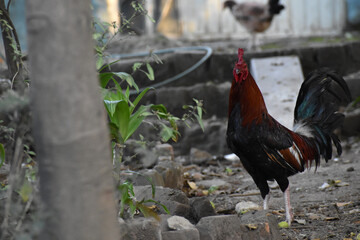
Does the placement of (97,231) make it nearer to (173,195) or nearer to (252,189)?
(173,195)

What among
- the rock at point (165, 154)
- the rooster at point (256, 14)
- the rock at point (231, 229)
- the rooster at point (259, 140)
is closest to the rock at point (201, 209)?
the rock at point (231, 229)

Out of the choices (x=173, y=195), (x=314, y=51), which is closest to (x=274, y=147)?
(x=173, y=195)

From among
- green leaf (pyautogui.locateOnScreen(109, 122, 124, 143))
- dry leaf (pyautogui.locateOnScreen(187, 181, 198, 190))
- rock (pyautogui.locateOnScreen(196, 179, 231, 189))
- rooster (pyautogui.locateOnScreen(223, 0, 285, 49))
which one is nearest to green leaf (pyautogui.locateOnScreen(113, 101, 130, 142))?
green leaf (pyautogui.locateOnScreen(109, 122, 124, 143))

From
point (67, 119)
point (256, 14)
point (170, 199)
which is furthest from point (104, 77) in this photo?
point (256, 14)

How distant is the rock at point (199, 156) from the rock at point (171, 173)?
1.43m

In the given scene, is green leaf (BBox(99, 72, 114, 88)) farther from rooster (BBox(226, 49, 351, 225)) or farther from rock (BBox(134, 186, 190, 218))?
rooster (BBox(226, 49, 351, 225))

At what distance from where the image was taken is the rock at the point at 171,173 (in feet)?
14.9

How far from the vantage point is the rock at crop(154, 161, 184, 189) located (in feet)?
14.9

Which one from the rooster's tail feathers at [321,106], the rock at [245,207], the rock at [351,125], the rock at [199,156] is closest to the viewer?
the rock at [245,207]

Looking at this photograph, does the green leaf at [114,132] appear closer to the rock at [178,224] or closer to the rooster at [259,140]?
the rock at [178,224]

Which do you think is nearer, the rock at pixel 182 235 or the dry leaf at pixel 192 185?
the rock at pixel 182 235

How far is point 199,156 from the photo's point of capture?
647cm

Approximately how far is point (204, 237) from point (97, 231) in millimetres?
1261

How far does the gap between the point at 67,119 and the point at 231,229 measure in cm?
166
